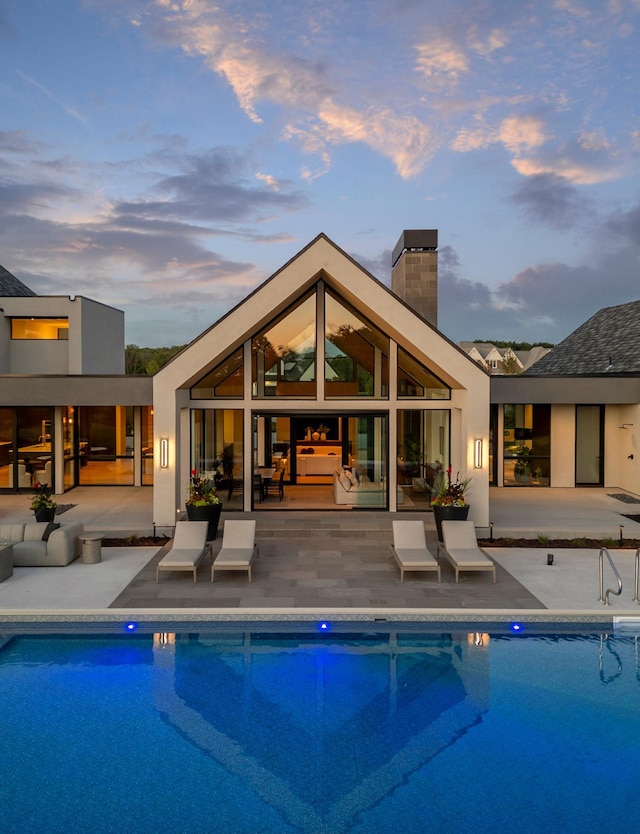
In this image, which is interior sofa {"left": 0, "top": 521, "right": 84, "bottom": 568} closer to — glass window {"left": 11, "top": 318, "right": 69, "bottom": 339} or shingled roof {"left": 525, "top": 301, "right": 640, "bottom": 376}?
glass window {"left": 11, "top": 318, "right": 69, "bottom": 339}

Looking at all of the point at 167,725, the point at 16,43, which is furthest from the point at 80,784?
the point at 16,43

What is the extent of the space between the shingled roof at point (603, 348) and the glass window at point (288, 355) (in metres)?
11.2

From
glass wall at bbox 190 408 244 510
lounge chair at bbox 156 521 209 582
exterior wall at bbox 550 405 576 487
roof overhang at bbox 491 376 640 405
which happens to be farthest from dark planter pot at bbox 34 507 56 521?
exterior wall at bbox 550 405 576 487

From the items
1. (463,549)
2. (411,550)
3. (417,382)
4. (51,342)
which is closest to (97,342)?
(51,342)

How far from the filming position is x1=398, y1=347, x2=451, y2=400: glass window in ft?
54.2

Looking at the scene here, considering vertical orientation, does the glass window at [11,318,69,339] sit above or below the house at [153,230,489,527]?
above

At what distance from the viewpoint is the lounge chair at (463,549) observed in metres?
11.6

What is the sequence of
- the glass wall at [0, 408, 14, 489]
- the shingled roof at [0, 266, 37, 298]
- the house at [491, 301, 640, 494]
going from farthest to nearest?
the shingled roof at [0, 266, 37, 298] → the glass wall at [0, 408, 14, 489] → the house at [491, 301, 640, 494]

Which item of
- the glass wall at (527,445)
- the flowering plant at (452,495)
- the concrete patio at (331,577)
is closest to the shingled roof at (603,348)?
the glass wall at (527,445)

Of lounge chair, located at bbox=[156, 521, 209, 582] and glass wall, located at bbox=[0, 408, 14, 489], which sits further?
glass wall, located at bbox=[0, 408, 14, 489]

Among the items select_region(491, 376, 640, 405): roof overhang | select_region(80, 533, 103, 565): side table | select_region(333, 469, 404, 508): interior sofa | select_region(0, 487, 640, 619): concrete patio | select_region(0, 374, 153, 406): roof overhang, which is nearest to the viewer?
select_region(0, 487, 640, 619): concrete patio

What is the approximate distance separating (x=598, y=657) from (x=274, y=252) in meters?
40.6

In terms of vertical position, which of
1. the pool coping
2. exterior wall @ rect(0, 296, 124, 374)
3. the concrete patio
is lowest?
the pool coping

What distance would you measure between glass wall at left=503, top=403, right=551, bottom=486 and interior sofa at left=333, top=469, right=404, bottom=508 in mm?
7444
